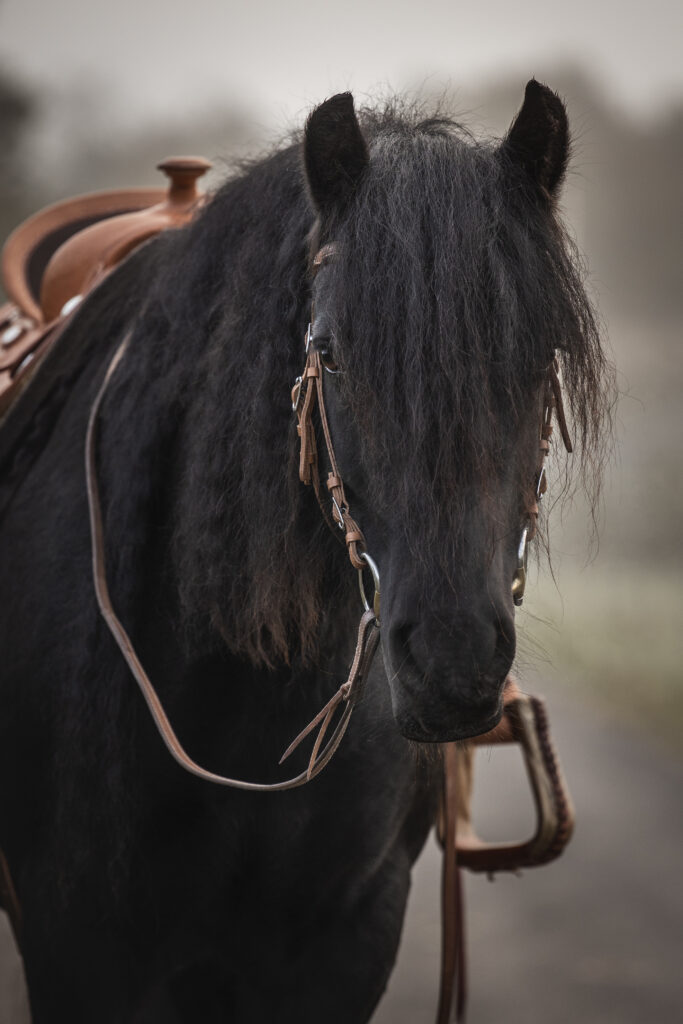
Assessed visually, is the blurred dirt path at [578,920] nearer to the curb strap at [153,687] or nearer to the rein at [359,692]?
the rein at [359,692]

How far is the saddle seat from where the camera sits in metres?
2.49

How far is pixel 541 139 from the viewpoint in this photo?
1471mm

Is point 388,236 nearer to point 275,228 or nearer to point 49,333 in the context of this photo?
point 275,228

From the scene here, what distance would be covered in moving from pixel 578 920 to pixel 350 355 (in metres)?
3.49

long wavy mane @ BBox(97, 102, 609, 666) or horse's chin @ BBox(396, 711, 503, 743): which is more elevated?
long wavy mane @ BBox(97, 102, 609, 666)

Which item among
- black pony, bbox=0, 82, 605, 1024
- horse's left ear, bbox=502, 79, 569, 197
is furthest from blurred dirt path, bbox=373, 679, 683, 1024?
horse's left ear, bbox=502, 79, 569, 197

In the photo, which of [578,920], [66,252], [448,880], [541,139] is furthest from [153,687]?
[578,920]

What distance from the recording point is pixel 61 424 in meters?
2.15

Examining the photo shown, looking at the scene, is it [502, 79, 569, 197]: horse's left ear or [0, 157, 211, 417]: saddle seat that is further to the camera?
[0, 157, 211, 417]: saddle seat

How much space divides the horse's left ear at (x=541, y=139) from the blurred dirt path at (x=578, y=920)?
2486 millimetres

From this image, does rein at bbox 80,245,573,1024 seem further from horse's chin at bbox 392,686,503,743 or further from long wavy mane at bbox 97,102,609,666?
horse's chin at bbox 392,686,503,743

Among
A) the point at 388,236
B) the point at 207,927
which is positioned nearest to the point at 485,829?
the point at 207,927

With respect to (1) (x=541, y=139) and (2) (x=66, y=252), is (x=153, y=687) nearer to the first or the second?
(1) (x=541, y=139)

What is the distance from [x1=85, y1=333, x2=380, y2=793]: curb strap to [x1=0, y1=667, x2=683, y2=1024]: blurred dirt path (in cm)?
153
